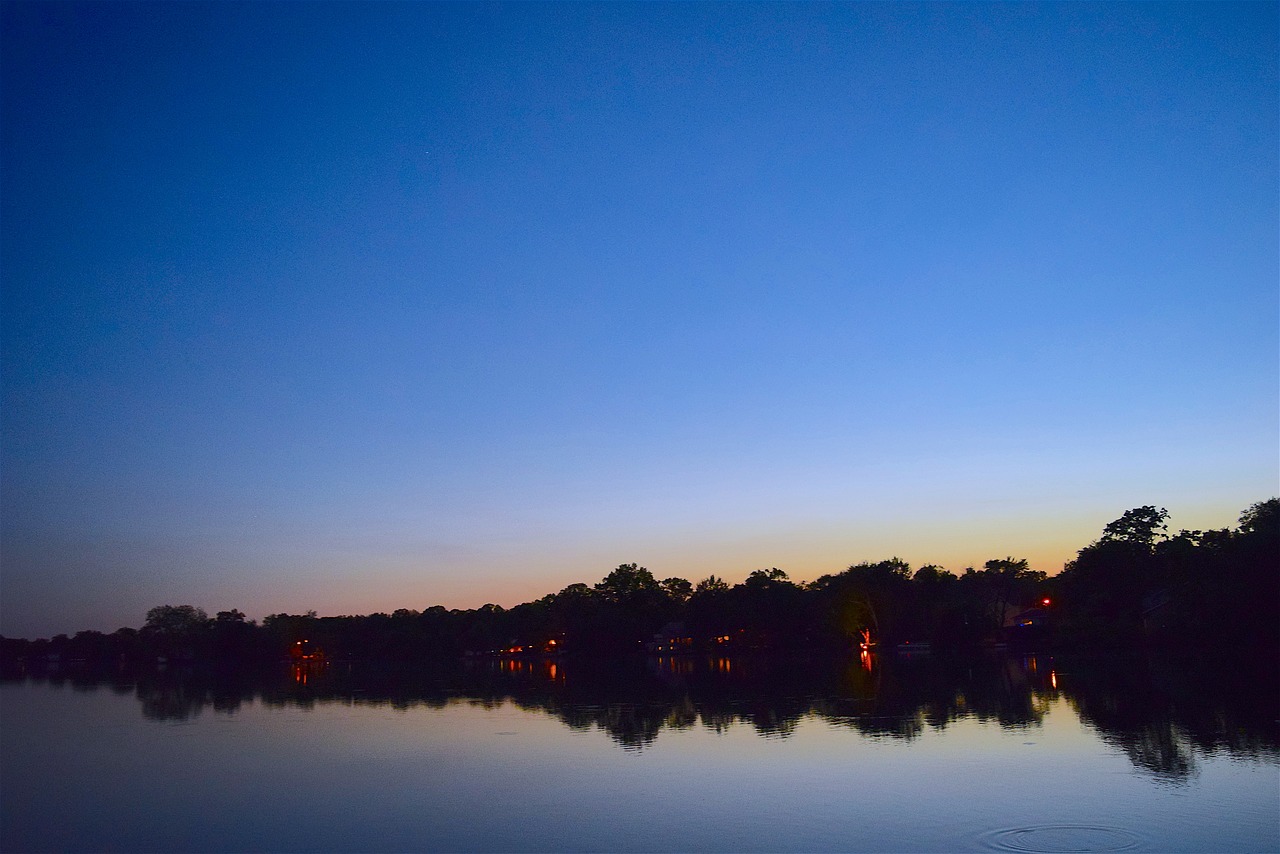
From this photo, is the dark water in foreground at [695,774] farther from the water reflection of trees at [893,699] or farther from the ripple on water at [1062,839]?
the water reflection of trees at [893,699]

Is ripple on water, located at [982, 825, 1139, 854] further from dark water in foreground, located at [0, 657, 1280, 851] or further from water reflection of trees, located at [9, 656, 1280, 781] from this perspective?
water reflection of trees, located at [9, 656, 1280, 781]

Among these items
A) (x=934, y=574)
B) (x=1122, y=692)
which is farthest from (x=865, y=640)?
(x=1122, y=692)

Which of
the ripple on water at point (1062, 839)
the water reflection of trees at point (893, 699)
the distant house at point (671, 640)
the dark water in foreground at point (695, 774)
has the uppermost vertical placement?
the ripple on water at point (1062, 839)

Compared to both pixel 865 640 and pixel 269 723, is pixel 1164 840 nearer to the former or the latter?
pixel 269 723

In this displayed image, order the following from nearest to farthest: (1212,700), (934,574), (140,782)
Result: (140,782), (1212,700), (934,574)

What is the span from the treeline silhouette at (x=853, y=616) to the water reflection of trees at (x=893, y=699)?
7.13 m

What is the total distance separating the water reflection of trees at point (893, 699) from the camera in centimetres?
2198

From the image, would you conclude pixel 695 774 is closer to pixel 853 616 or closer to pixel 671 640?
pixel 853 616

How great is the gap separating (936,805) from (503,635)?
128 metres

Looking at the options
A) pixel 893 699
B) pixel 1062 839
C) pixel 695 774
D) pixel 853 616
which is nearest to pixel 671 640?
pixel 853 616

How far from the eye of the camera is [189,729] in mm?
31953

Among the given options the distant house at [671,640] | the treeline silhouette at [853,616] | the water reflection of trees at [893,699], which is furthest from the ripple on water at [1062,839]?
the distant house at [671,640]

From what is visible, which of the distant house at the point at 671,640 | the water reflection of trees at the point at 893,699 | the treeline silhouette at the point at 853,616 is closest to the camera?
the water reflection of trees at the point at 893,699

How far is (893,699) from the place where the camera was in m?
33.2
